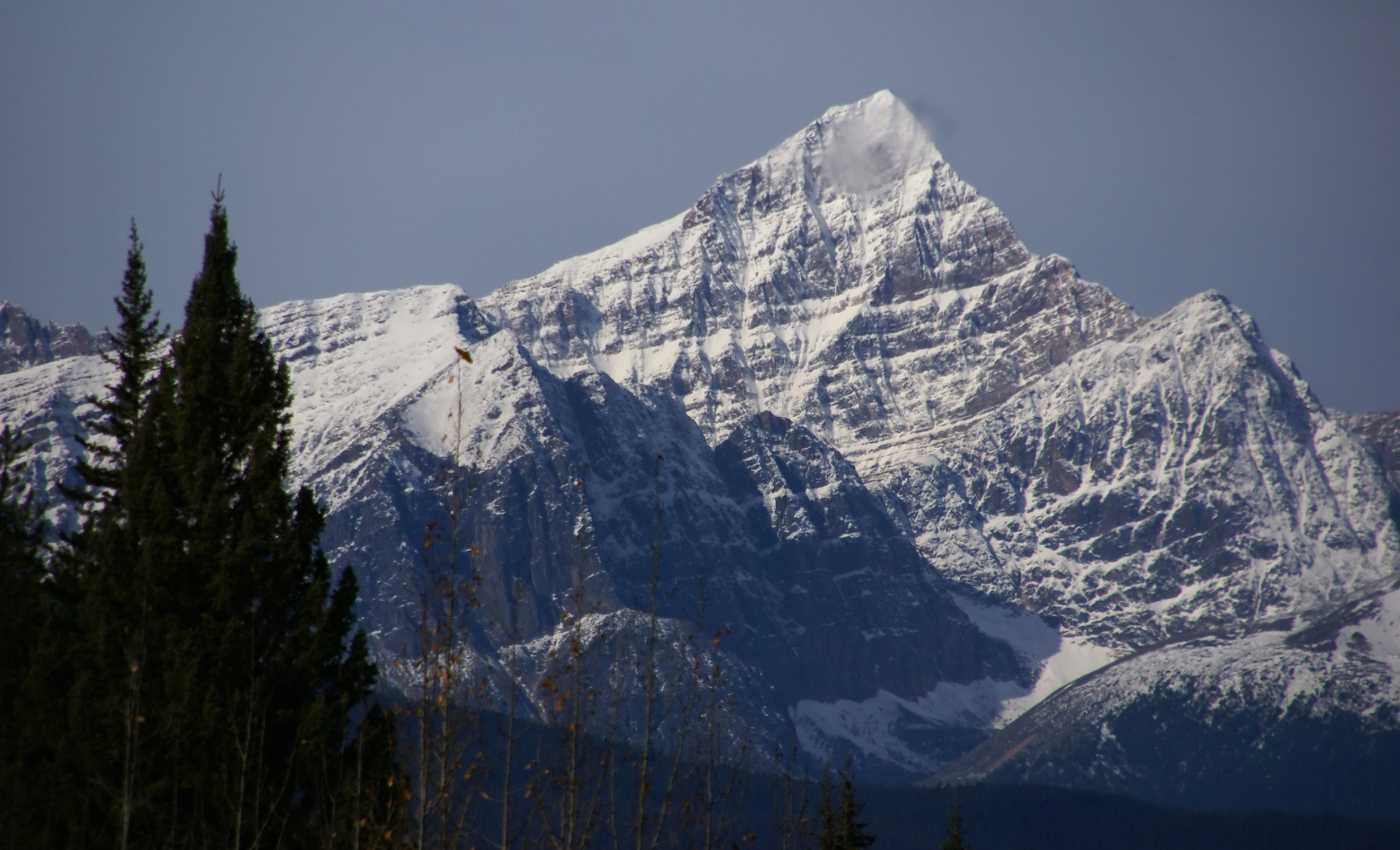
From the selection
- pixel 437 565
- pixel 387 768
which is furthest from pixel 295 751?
pixel 437 565

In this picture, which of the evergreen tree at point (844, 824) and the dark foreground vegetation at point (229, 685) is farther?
the evergreen tree at point (844, 824)

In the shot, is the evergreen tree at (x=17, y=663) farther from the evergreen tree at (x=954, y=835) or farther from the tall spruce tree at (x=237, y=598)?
the evergreen tree at (x=954, y=835)

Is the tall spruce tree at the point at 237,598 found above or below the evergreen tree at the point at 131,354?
below

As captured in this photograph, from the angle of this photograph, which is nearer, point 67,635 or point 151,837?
point 151,837

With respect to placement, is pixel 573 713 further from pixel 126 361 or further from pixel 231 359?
pixel 126 361

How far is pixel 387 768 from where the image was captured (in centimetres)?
4534

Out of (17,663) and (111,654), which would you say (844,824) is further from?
(111,654)

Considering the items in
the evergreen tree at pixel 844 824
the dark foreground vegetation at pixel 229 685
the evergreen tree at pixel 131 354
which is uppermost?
the evergreen tree at pixel 131 354

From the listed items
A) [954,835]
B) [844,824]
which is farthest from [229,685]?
[954,835]

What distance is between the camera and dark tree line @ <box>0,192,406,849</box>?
44.6 metres

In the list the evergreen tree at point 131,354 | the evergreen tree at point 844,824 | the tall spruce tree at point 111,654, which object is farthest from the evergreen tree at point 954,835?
the tall spruce tree at point 111,654

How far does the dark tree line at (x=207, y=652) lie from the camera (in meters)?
44.6

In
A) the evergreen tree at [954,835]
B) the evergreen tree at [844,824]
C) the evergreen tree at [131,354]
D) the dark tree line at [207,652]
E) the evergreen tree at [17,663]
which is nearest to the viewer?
the dark tree line at [207,652]

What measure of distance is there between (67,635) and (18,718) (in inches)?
86.7
